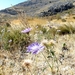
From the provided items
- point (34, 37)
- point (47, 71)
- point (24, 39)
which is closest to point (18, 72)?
point (47, 71)

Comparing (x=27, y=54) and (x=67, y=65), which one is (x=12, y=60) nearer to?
(x=27, y=54)

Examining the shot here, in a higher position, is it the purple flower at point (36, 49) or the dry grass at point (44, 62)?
the purple flower at point (36, 49)

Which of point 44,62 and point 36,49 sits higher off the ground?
point 36,49

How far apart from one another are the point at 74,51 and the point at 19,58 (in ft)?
2.99

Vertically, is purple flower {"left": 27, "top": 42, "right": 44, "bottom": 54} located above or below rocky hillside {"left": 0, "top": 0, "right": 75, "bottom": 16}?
above

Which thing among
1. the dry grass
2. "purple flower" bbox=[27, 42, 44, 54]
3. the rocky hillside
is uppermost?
"purple flower" bbox=[27, 42, 44, 54]

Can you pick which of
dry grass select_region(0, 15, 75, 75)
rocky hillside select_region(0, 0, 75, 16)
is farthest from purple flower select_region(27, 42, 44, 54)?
rocky hillside select_region(0, 0, 75, 16)

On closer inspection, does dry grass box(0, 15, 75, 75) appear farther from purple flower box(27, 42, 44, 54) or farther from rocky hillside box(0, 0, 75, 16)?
rocky hillside box(0, 0, 75, 16)

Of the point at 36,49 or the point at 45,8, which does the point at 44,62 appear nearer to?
the point at 36,49

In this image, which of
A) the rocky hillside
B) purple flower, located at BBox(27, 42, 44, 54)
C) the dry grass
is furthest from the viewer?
the rocky hillside

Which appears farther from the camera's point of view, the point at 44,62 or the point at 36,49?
the point at 44,62

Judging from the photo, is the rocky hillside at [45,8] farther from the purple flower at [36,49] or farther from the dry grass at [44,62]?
the purple flower at [36,49]

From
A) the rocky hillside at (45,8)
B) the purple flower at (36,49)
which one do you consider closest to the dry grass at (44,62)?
the purple flower at (36,49)

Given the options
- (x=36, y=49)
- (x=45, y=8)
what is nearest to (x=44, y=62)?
(x=36, y=49)
